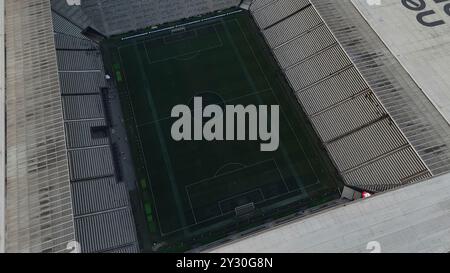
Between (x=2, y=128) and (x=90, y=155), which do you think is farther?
(x=90, y=155)

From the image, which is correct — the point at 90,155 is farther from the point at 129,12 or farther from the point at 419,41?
the point at 419,41

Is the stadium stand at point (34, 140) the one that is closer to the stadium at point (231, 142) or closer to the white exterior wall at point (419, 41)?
the stadium at point (231, 142)

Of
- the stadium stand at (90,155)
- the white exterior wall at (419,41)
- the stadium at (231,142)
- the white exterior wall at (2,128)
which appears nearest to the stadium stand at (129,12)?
the stadium at (231,142)

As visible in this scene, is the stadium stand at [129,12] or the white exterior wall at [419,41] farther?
the stadium stand at [129,12]

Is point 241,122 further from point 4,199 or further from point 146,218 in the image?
point 4,199

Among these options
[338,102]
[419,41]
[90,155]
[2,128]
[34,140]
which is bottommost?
[338,102]

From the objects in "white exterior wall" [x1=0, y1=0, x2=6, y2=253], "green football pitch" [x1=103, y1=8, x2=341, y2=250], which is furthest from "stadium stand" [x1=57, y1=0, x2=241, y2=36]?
"white exterior wall" [x1=0, y1=0, x2=6, y2=253]

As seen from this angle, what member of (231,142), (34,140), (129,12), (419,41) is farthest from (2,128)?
(419,41)
